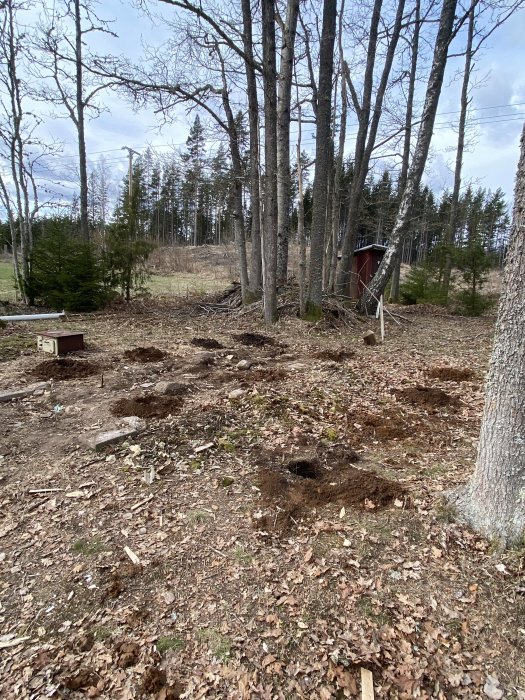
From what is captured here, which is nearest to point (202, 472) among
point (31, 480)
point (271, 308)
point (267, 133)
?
point (31, 480)

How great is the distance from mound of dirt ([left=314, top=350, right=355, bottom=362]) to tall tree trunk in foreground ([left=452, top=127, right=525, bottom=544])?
3.81 meters

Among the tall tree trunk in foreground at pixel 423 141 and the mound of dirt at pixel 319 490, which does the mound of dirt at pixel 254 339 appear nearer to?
the tall tree trunk in foreground at pixel 423 141

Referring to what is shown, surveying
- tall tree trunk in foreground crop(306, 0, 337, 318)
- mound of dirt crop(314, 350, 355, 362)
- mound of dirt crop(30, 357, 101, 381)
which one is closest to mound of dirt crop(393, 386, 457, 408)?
mound of dirt crop(314, 350, 355, 362)

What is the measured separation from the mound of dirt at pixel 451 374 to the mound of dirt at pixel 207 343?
11.3 ft

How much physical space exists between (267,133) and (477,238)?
6740 millimetres

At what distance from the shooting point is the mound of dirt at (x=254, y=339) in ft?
22.9

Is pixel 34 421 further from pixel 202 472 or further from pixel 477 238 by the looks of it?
pixel 477 238

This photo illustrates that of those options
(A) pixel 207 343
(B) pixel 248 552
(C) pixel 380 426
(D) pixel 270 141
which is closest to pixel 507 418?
(B) pixel 248 552

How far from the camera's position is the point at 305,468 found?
9.97 feet

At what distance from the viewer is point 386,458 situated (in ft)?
10.4

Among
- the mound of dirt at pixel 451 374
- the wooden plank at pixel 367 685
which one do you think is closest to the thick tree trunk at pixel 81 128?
the mound of dirt at pixel 451 374

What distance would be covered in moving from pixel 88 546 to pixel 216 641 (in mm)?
999

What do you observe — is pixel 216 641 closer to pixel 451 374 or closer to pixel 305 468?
pixel 305 468

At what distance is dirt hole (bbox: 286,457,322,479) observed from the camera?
2.96 metres
